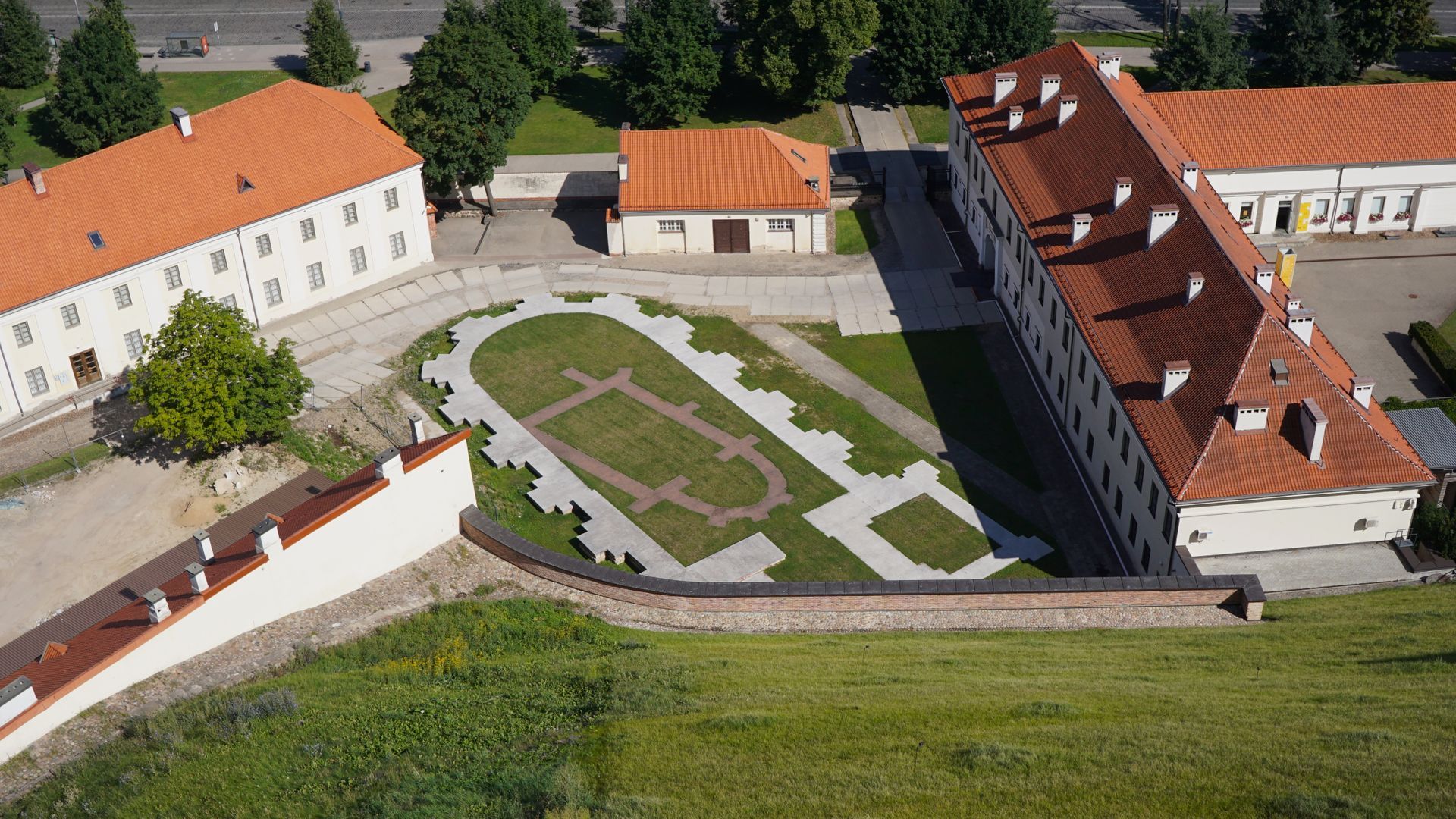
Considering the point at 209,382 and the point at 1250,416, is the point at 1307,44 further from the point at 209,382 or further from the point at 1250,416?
the point at 209,382

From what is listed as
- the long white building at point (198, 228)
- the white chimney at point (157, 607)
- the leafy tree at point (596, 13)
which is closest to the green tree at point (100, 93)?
the long white building at point (198, 228)

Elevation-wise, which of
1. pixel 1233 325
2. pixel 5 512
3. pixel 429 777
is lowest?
pixel 5 512

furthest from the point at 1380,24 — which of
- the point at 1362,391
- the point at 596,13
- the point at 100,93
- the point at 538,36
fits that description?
the point at 100,93

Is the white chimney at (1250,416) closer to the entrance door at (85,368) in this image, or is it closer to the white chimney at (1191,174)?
the white chimney at (1191,174)

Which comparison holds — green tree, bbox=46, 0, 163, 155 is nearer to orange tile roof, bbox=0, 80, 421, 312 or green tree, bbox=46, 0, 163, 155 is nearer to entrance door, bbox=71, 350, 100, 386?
orange tile roof, bbox=0, 80, 421, 312

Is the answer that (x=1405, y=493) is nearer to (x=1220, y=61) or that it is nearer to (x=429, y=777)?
(x=429, y=777)

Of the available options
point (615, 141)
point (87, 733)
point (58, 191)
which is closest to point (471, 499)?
point (87, 733)

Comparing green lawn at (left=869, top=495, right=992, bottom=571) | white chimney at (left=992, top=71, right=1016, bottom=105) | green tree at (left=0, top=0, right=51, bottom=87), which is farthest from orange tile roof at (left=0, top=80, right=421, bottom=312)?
green tree at (left=0, top=0, right=51, bottom=87)
